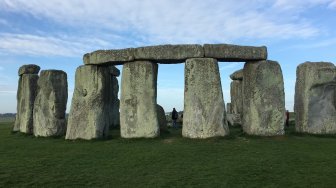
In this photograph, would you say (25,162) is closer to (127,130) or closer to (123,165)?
(123,165)

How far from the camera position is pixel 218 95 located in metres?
15.9

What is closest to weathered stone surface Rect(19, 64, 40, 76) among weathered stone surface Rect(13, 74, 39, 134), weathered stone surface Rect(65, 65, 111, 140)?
weathered stone surface Rect(13, 74, 39, 134)

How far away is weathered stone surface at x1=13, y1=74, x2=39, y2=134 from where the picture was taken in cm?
2027

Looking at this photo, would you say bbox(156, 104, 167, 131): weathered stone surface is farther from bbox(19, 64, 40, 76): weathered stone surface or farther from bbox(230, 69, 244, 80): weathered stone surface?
bbox(19, 64, 40, 76): weathered stone surface

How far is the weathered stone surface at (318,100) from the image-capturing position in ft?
57.3

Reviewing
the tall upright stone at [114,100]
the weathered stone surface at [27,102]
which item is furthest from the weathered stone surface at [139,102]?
the tall upright stone at [114,100]

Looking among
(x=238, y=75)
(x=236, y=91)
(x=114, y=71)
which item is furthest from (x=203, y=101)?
(x=236, y=91)

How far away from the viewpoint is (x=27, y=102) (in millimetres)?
20547

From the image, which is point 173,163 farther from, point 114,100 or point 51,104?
point 114,100

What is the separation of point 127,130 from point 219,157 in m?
5.01

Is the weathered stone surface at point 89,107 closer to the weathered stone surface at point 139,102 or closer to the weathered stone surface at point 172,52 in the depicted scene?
the weathered stone surface at point 139,102

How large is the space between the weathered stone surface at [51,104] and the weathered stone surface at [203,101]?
5564 millimetres

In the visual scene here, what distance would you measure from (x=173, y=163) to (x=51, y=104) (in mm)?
8180

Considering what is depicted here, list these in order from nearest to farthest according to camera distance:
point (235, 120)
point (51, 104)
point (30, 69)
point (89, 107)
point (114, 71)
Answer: point (89, 107) < point (51, 104) < point (30, 69) < point (114, 71) < point (235, 120)
